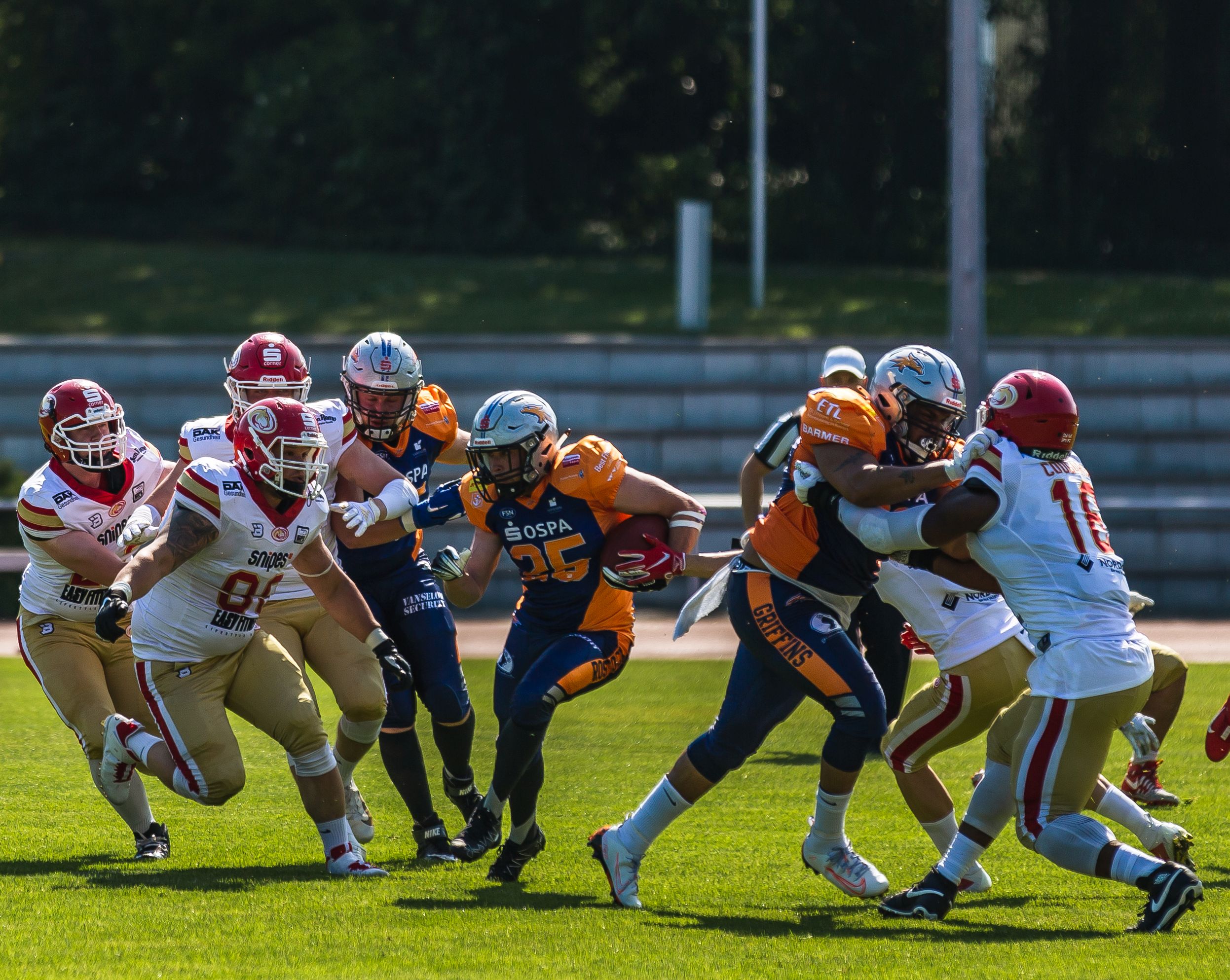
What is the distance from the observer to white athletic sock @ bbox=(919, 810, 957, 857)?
5.68m

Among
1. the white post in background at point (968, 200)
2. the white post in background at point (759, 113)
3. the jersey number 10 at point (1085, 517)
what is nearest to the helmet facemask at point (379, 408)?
the jersey number 10 at point (1085, 517)

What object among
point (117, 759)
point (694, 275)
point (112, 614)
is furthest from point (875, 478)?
point (694, 275)

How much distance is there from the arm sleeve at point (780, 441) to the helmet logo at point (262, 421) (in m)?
3.01

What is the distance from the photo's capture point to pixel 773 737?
8.58 meters

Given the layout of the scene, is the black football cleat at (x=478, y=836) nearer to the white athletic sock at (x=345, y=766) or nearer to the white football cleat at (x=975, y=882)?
the white athletic sock at (x=345, y=766)

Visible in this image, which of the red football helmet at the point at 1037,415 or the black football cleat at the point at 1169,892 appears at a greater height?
the red football helmet at the point at 1037,415

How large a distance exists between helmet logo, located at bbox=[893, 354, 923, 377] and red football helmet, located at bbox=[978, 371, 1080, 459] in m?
0.46

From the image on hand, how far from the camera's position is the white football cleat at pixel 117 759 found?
5836 millimetres

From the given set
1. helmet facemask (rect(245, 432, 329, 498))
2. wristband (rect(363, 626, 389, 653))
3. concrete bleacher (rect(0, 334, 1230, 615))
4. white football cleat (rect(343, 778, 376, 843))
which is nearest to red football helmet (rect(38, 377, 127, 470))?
helmet facemask (rect(245, 432, 329, 498))

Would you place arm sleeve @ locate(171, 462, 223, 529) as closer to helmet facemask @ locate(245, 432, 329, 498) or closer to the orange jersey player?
helmet facemask @ locate(245, 432, 329, 498)

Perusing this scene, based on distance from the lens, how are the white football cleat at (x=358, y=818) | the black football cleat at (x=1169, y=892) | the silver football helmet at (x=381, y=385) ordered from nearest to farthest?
the black football cleat at (x=1169, y=892) < the white football cleat at (x=358, y=818) < the silver football helmet at (x=381, y=385)

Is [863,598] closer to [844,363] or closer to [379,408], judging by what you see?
[844,363]

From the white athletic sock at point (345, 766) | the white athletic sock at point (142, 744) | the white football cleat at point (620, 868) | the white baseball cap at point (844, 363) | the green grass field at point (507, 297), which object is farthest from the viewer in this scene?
the green grass field at point (507, 297)

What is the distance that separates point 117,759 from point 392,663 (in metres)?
1.08
